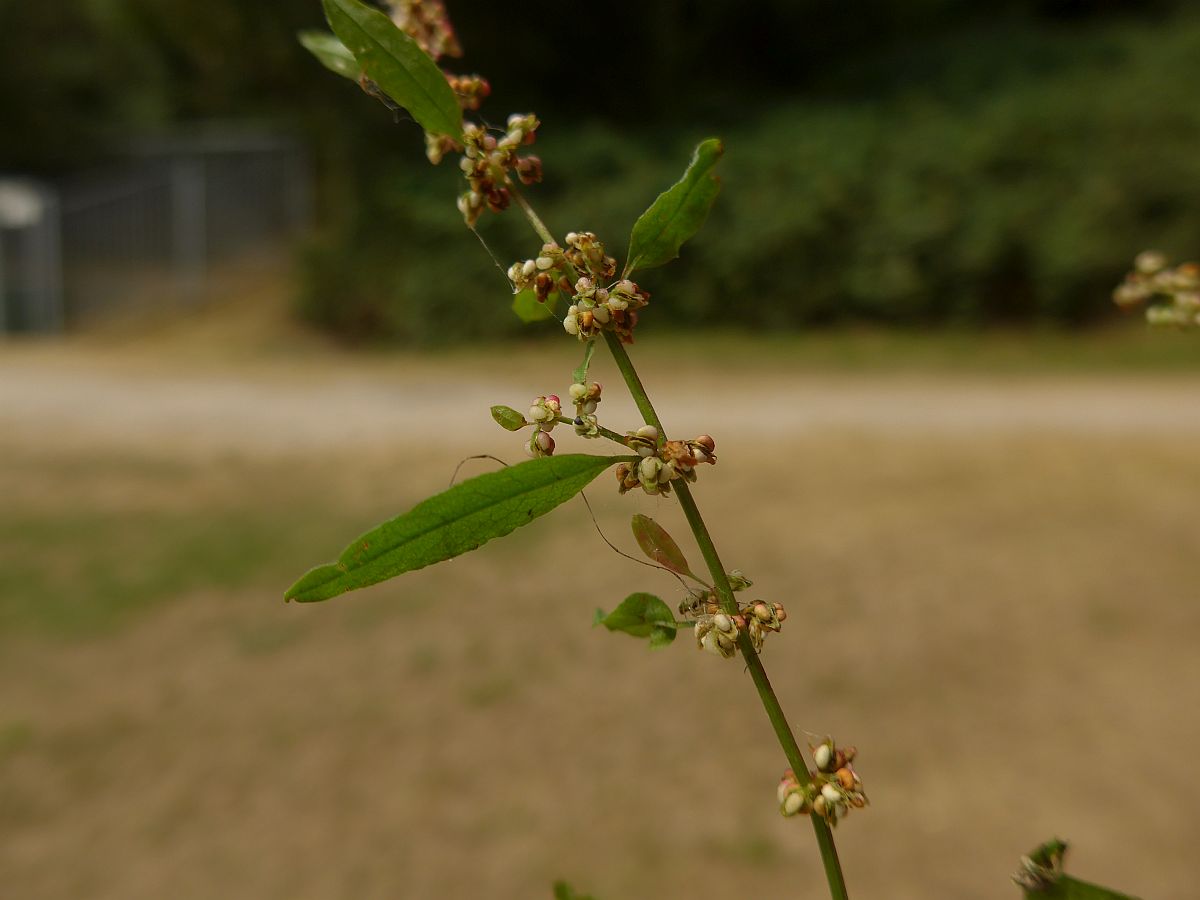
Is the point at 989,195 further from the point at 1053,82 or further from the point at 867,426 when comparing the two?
the point at 867,426

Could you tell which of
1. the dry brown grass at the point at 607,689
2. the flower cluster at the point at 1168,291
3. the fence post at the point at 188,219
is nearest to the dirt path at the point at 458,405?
the dry brown grass at the point at 607,689

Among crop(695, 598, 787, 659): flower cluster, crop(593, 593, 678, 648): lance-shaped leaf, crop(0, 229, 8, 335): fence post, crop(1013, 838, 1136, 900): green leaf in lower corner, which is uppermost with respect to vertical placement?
crop(0, 229, 8, 335): fence post

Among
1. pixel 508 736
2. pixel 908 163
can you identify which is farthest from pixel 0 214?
pixel 508 736

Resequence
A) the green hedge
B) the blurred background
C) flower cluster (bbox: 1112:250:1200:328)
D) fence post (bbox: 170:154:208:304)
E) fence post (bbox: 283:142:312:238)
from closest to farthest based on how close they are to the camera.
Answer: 1. flower cluster (bbox: 1112:250:1200:328)
2. the blurred background
3. the green hedge
4. fence post (bbox: 170:154:208:304)
5. fence post (bbox: 283:142:312:238)

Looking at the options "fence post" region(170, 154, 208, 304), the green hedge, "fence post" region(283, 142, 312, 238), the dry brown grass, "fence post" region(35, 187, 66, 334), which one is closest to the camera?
the dry brown grass

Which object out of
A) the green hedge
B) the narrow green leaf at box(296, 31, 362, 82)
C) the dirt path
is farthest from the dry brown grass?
the green hedge

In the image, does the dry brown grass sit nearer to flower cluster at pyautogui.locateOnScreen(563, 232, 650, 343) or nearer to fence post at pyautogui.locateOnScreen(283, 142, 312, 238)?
flower cluster at pyautogui.locateOnScreen(563, 232, 650, 343)

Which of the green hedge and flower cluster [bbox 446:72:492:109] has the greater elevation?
the green hedge
